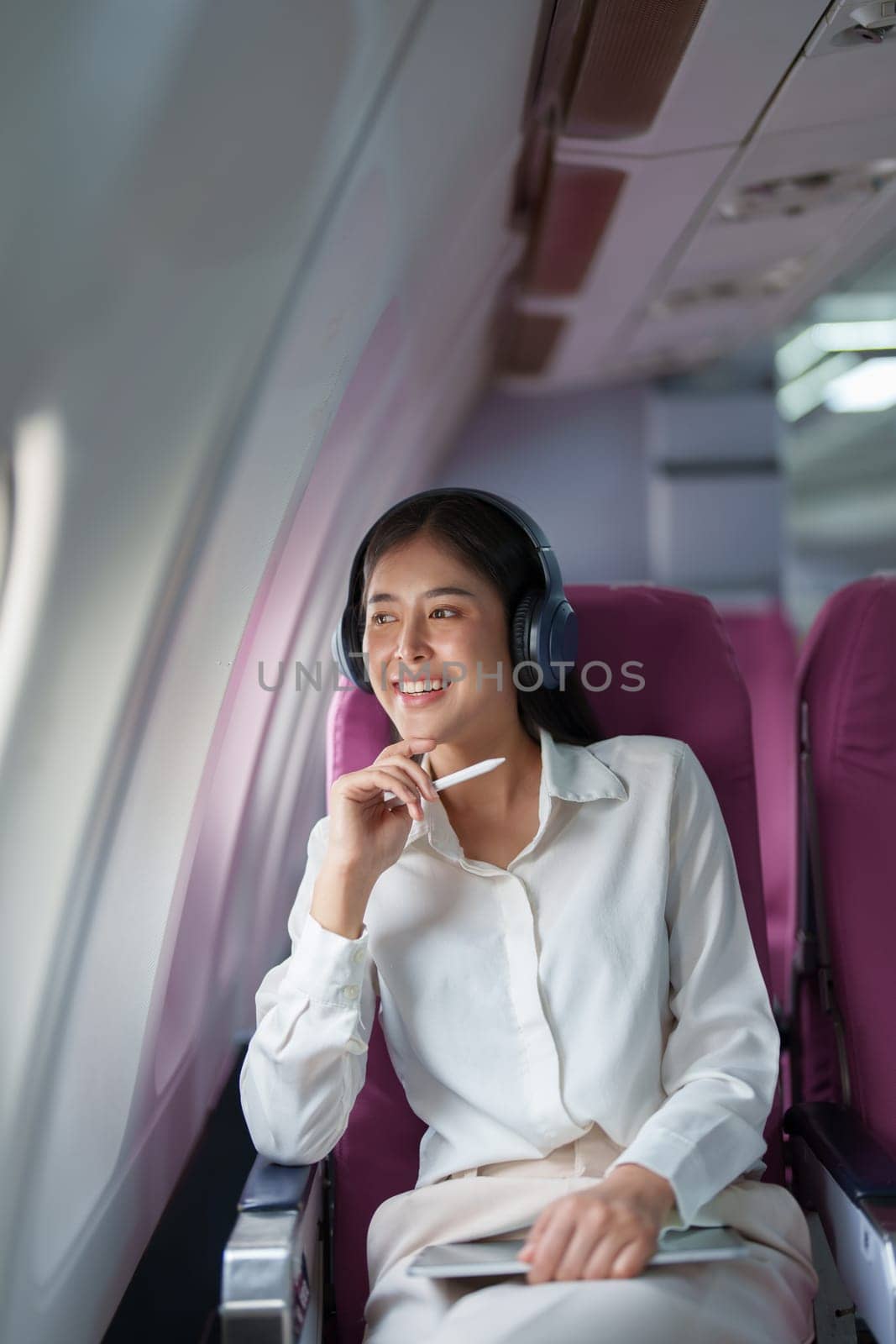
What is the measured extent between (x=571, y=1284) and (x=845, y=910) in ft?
2.63

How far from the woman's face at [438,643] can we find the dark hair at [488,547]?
2 centimetres

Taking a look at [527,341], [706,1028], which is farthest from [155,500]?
[527,341]

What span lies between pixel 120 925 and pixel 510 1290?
774 millimetres

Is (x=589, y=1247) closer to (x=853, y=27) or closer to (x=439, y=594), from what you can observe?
(x=439, y=594)

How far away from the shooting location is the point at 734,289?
4.40 meters

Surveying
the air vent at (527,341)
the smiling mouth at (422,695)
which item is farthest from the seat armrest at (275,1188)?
the air vent at (527,341)

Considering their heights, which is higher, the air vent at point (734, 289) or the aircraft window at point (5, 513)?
the air vent at point (734, 289)

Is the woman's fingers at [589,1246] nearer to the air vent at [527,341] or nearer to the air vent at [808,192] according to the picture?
the air vent at [808,192]

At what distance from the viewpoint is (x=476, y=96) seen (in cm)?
219

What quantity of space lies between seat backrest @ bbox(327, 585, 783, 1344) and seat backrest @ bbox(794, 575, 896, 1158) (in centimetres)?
13

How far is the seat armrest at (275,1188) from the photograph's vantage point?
1467mm

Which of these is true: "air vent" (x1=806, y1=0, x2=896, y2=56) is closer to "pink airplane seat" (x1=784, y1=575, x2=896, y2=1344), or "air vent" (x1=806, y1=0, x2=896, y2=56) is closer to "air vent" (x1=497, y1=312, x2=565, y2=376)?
"pink airplane seat" (x1=784, y1=575, x2=896, y2=1344)

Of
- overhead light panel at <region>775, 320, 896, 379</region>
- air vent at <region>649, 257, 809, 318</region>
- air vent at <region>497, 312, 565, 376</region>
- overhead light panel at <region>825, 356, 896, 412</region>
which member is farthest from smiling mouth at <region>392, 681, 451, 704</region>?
overhead light panel at <region>825, 356, 896, 412</region>

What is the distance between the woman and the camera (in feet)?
4.84
